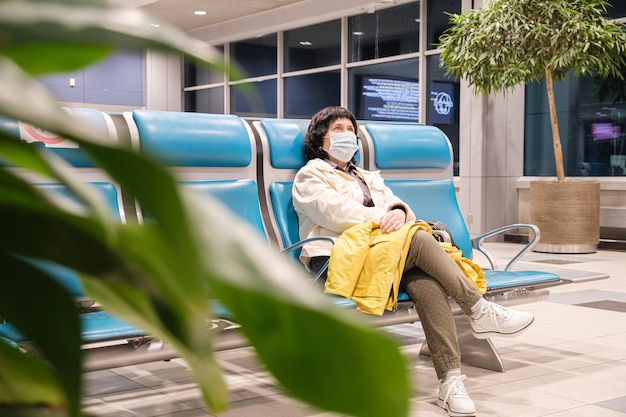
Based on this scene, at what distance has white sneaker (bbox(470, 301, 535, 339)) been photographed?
9.73 feet

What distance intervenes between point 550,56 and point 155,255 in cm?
Answer: 786

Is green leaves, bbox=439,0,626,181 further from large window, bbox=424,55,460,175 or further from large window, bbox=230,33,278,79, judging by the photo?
large window, bbox=230,33,278,79

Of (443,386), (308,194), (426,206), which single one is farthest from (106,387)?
(426,206)

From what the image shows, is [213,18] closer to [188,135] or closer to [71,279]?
[188,135]

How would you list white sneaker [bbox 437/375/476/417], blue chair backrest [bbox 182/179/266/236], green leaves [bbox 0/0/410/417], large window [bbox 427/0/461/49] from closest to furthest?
green leaves [bbox 0/0/410/417], white sneaker [bbox 437/375/476/417], blue chair backrest [bbox 182/179/266/236], large window [bbox 427/0/461/49]

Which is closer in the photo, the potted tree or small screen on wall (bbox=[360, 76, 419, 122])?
the potted tree

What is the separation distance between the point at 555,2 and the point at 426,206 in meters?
4.32

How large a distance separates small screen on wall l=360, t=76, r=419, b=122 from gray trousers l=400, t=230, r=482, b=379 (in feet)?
25.9

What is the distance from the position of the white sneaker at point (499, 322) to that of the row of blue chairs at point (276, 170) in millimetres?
176

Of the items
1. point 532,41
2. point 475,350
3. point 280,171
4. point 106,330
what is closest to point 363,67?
point 532,41

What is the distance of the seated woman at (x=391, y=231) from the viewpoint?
2840 millimetres

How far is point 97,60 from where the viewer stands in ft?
0.78

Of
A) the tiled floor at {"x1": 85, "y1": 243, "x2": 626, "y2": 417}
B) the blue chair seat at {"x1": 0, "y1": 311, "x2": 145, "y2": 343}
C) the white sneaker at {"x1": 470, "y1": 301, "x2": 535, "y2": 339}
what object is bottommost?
the tiled floor at {"x1": 85, "y1": 243, "x2": 626, "y2": 417}

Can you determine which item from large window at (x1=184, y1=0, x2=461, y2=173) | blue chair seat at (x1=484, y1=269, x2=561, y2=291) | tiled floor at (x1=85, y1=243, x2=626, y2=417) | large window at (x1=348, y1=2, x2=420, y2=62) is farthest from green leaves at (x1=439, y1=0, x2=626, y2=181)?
blue chair seat at (x1=484, y1=269, x2=561, y2=291)
